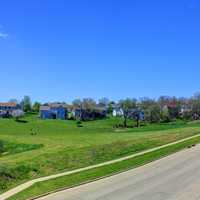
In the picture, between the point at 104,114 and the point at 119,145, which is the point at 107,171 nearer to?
the point at 119,145

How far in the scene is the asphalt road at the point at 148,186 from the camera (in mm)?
21656

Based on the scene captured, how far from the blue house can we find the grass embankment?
144 metres

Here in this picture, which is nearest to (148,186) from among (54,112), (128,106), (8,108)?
(128,106)

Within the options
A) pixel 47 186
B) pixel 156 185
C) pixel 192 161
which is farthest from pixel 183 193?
pixel 192 161

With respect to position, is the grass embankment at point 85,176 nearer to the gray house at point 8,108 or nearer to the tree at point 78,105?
the tree at point 78,105

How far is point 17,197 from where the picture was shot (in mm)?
20562

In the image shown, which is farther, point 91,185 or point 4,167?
point 4,167

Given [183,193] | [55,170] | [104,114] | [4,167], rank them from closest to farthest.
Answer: [183,193], [4,167], [55,170], [104,114]

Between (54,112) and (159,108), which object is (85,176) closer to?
(159,108)

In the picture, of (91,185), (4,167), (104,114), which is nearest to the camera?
(91,185)

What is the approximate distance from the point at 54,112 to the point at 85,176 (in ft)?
523

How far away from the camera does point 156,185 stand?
2481 cm

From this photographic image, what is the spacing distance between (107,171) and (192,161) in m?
8.61

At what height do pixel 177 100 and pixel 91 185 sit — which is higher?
pixel 177 100
